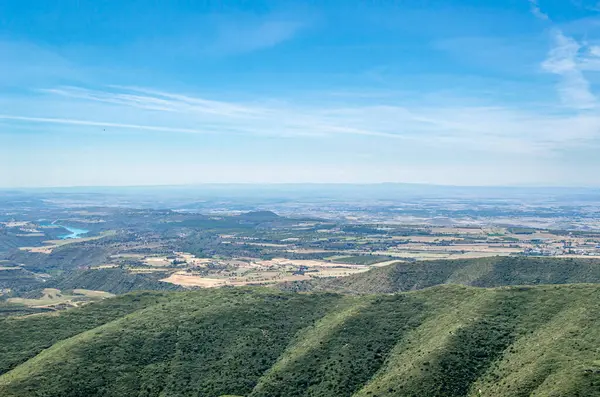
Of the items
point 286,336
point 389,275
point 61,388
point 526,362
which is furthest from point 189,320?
point 389,275

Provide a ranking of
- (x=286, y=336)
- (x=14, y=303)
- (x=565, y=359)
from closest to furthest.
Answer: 1. (x=565, y=359)
2. (x=286, y=336)
3. (x=14, y=303)

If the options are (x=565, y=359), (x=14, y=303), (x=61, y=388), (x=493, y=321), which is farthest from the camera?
(x=14, y=303)

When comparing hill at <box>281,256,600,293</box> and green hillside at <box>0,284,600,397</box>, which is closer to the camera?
green hillside at <box>0,284,600,397</box>

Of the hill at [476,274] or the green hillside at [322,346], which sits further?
the hill at [476,274]

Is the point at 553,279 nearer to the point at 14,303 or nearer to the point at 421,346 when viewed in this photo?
the point at 421,346
